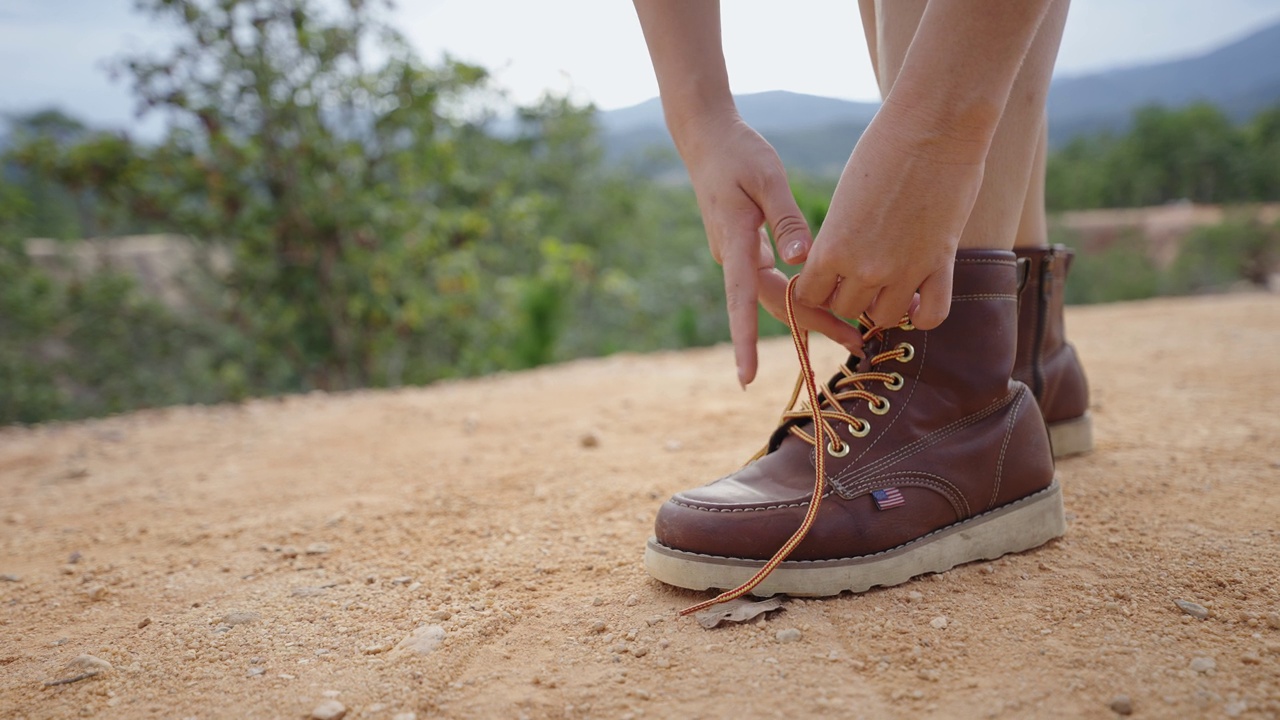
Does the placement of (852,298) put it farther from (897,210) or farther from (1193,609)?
(1193,609)

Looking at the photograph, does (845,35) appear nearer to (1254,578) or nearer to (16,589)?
(1254,578)

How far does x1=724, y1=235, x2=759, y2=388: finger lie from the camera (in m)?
1.26

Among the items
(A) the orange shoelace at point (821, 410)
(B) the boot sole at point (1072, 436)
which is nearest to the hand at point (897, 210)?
(A) the orange shoelace at point (821, 410)

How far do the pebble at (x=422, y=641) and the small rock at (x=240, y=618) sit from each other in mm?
264

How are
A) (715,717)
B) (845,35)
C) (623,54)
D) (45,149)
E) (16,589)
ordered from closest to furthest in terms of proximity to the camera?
(715,717) < (16,589) < (845,35) < (623,54) < (45,149)

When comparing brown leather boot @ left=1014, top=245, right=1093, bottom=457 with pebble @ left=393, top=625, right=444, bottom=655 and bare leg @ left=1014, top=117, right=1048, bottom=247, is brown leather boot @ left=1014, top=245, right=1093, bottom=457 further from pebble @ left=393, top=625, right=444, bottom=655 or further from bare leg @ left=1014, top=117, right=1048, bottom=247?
pebble @ left=393, top=625, right=444, bottom=655

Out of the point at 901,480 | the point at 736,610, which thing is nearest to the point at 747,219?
the point at 901,480

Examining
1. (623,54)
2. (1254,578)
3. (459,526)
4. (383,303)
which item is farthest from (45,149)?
(1254,578)


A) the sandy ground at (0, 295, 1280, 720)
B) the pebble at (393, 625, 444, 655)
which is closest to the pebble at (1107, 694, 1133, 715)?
the sandy ground at (0, 295, 1280, 720)

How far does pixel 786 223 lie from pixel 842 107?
3.16 feet

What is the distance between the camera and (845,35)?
1856mm

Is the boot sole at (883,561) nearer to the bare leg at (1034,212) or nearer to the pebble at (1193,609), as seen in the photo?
the pebble at (1193,609)

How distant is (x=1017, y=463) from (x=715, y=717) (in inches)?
26.1

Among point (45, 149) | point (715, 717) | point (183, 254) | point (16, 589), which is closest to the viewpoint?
point (715, 717)
